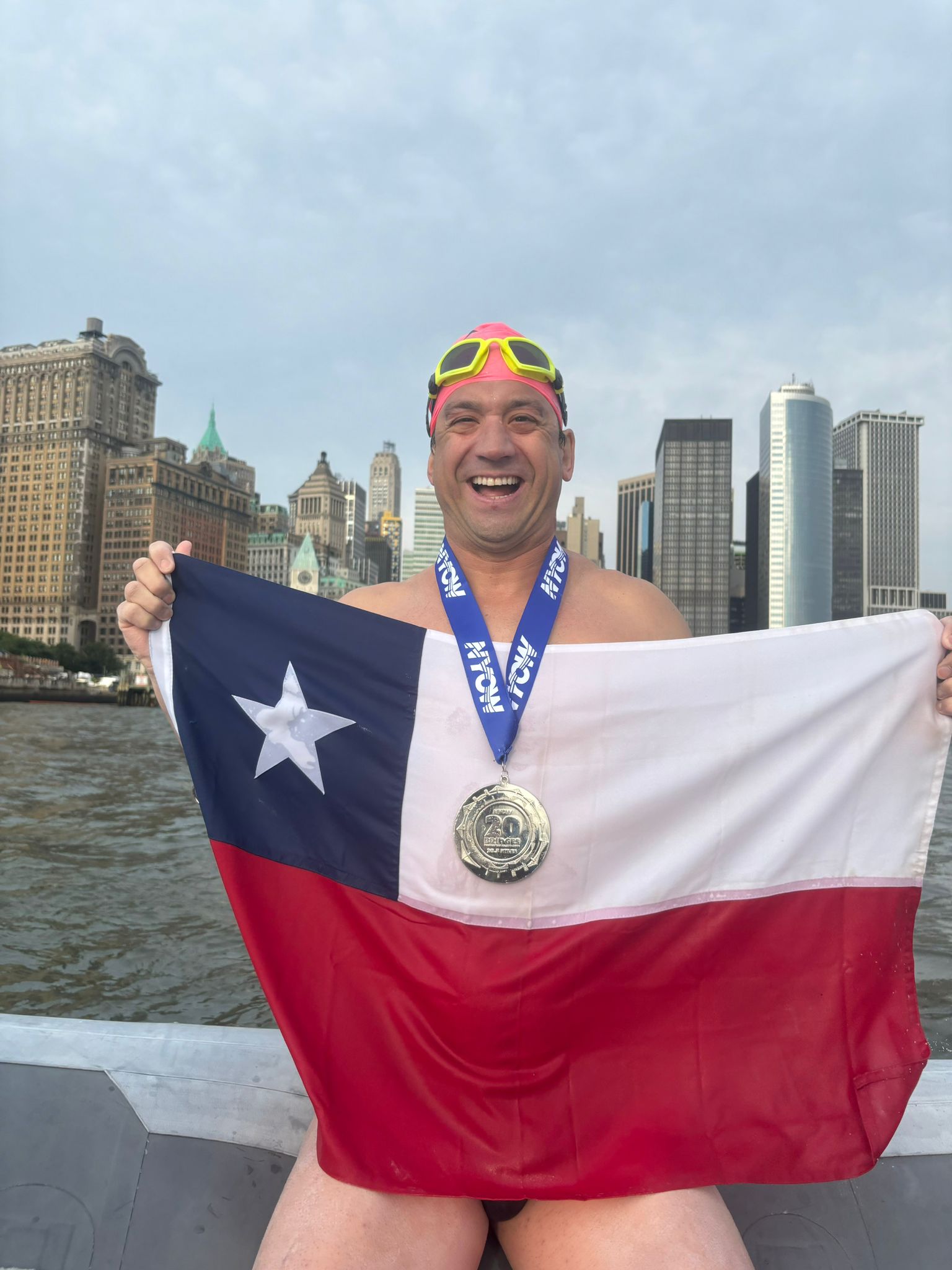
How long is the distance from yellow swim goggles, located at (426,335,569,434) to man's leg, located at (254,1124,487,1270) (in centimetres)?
201

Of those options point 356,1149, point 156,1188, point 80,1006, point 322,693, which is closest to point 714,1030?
point 356,1149

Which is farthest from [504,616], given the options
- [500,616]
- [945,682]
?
[945,682]

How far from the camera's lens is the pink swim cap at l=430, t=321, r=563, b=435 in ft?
7.89

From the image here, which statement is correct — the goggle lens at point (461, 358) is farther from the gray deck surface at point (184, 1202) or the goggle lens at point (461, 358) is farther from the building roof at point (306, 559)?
the building roof at point (306, 559)

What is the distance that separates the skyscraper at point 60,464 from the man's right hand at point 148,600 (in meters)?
120

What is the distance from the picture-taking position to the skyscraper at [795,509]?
141875mm

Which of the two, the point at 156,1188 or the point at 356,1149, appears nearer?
the point at 356,1149

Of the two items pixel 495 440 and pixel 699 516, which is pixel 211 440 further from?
pixel 495 440

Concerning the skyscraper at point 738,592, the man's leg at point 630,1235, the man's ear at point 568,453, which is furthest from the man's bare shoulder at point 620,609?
the skyscraper at point 738,592

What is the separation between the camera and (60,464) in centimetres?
12150

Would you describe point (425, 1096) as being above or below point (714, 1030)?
below

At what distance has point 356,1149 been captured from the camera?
74.1 inches

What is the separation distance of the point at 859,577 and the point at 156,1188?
16830 cm

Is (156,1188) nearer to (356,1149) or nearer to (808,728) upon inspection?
(356,1149)
